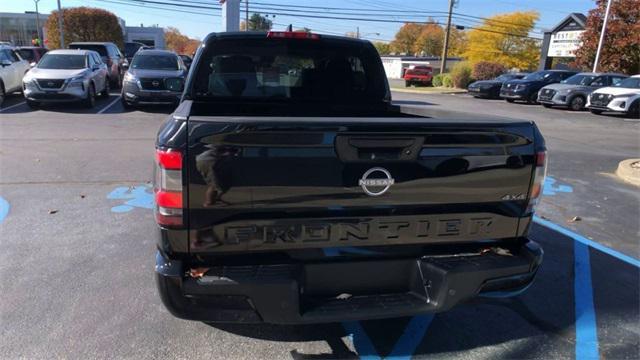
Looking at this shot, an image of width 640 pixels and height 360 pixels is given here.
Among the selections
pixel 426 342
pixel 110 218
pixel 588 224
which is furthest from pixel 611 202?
pixel 110 218

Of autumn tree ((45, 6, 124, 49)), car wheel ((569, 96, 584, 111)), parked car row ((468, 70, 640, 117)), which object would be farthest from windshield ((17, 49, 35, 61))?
autumn tree ((45, 6, 124, 49))

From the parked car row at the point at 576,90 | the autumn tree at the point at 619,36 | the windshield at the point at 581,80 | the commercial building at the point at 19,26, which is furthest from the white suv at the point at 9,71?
the commercial building at the point at 19,26

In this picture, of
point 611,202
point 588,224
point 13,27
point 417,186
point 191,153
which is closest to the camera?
point 191,153

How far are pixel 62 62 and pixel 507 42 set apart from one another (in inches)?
3200

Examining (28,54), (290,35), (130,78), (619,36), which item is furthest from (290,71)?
(619,36)

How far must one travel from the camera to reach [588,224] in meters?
5.61

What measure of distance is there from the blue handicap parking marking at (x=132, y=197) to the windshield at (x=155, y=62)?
30.0 ft

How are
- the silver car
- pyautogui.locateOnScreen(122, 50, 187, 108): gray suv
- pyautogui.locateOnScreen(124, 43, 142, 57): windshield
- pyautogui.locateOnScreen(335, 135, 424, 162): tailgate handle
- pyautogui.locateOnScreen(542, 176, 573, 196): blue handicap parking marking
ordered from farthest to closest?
pyautogui.locateOnScreen(124, 43, 142, 57): windshield < pyautogui.locateOnScreen(122, 50, 187, 108): gray suv < the silver car < pyautogui.locateOnScreen(542, 176, 573, 196): blue handicap parking marking < pyautogui.locateOnScreen(335, 135, 424, 162): tailgate handle

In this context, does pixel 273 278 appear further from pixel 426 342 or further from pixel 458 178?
pixel 426 342

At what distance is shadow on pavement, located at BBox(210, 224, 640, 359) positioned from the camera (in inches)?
118

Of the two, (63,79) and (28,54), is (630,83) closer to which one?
(63,79)

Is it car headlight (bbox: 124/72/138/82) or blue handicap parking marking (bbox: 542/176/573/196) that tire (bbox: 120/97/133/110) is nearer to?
car headlight (bbox: 124/72/138/82)

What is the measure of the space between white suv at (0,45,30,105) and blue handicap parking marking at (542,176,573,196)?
595 inches

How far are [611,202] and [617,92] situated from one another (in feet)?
47.7
